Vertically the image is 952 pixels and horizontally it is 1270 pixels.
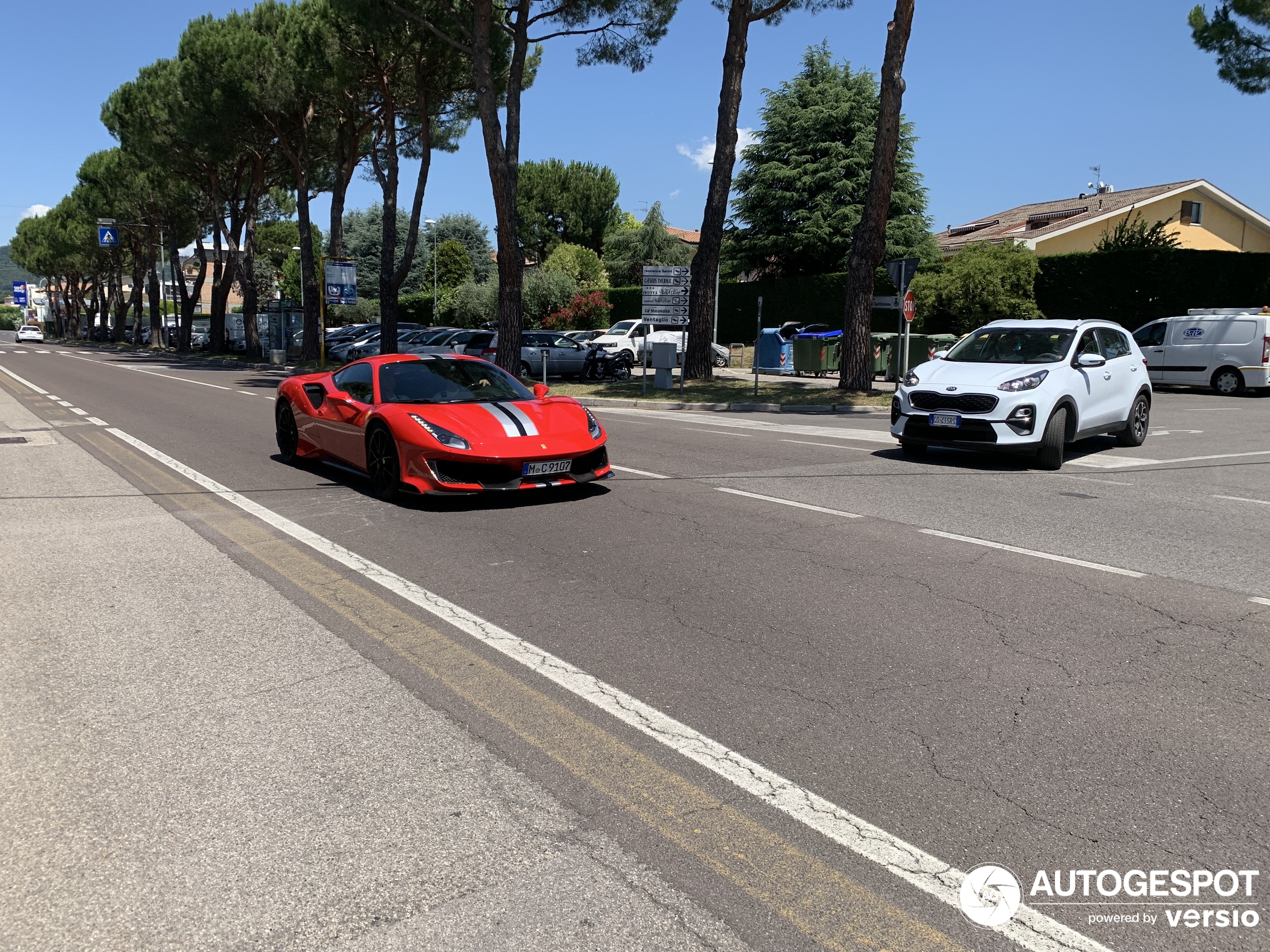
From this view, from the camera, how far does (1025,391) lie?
10930 millimetres

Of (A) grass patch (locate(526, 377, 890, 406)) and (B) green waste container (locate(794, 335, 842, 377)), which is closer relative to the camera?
(A) grass patch (locate(526, 377, 890, 406))

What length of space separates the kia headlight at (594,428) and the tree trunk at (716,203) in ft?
48.9

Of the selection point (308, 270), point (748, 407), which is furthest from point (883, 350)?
point (308, 270)

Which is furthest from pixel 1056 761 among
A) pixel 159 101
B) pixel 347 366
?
pixel 159 101

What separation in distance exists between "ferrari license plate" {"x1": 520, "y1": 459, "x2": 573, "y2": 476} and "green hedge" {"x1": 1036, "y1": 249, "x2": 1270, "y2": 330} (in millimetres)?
24456

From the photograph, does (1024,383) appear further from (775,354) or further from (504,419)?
(775,354)

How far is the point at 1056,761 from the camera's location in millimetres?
3582

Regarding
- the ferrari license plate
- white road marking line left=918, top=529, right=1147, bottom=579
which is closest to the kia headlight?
the ferrari license plate

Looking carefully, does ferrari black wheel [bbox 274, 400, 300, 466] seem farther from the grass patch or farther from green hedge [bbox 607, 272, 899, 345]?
green hedge [bbox 607, 272, 899, 345]

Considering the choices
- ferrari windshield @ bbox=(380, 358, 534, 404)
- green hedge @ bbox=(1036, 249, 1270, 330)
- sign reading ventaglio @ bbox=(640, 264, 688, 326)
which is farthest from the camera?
green hedge @ bbox=(1036, 249, 1270, 330)

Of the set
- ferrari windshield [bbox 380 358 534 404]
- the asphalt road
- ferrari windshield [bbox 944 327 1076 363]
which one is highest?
ferrari windshield [bbox 944 327 1076 363]

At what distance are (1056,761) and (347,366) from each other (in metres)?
8.41

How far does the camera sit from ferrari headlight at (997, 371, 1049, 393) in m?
11.0

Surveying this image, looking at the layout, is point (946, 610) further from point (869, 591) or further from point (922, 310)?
point (922, 310)
